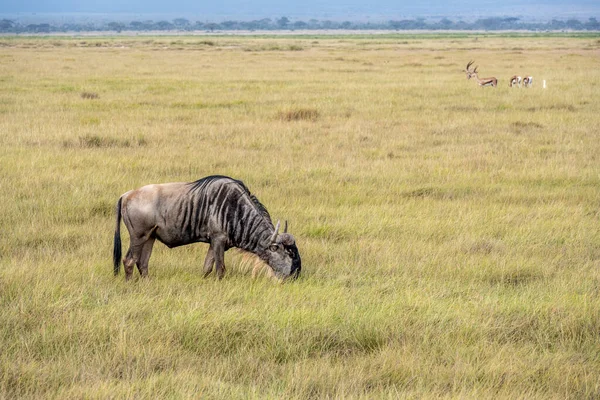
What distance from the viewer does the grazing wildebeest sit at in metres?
6.62

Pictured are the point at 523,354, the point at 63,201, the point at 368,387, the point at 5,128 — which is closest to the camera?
the point at 368,387

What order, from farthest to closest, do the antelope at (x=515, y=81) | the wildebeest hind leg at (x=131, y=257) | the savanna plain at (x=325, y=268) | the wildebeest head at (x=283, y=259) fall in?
the antelope at (x=515, y=81)
the wildebeest hind leg at (x=131, y=257)
the wildebeest head at (x=283, y=259)
the savanna plain at (x=325, y=268)

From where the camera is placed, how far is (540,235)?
867 cm

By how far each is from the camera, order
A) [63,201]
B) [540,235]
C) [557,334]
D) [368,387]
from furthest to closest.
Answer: [63,201]
[540,235]
[557,334]
[368,387]

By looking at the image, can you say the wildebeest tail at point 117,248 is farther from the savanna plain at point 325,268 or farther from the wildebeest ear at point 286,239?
the wildebeest ear at point 286,239

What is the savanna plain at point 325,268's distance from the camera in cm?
487

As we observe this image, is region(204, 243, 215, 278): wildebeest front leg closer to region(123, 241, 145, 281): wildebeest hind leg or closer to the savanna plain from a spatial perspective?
the savanna plain

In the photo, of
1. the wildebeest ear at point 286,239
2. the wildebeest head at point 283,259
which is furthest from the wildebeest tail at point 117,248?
the wildebeest ear at point 286,239

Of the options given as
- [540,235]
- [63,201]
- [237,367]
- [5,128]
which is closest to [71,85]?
[5,128]

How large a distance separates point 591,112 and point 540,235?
1300 centimetres

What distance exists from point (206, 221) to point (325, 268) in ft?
4.46

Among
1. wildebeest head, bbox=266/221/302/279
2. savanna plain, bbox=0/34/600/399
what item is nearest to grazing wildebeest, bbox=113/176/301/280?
wildebeest head, bbox=266/221/302/279

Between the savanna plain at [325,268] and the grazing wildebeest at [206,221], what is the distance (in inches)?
9.4

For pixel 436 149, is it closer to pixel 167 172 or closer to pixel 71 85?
pixel 167 172
